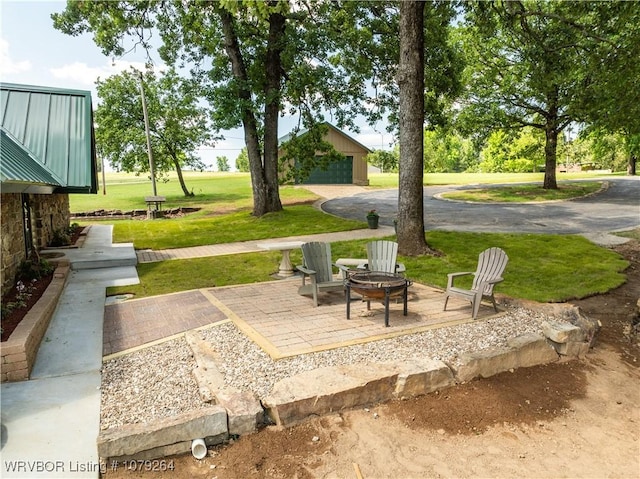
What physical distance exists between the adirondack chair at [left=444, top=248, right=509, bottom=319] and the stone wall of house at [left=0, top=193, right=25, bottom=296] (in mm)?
7172

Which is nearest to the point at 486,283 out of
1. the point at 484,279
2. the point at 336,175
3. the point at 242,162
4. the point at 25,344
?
the point at 484,279

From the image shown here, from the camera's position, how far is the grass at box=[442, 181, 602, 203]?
24300mm

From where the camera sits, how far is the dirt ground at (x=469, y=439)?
3463 millimetres

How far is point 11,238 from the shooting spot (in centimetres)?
757

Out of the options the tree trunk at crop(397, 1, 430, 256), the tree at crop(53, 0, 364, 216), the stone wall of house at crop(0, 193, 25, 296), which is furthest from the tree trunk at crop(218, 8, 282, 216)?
the stone wall of house at crop(0, 193, 25, 296)

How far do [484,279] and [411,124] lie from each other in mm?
4871

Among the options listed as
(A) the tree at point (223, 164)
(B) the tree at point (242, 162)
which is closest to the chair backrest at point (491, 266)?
(B) the tree at point (242, 162)

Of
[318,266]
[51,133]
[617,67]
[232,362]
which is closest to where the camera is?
[232,362]

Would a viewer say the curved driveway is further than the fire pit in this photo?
Yes

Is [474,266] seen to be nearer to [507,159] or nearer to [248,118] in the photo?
[248,118]

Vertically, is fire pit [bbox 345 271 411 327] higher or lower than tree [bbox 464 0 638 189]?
lower

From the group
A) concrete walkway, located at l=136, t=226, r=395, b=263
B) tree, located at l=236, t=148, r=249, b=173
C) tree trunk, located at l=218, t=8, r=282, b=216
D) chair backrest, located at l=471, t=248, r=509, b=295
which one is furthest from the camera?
tree, located at l=236, t=148, r=249, b=173

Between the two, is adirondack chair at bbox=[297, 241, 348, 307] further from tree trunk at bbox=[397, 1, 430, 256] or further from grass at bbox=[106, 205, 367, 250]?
grass at bbox=[106, 205, 367, 250]

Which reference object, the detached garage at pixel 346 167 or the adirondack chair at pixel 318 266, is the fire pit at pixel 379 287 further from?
the detached garage at pixel 346 167
